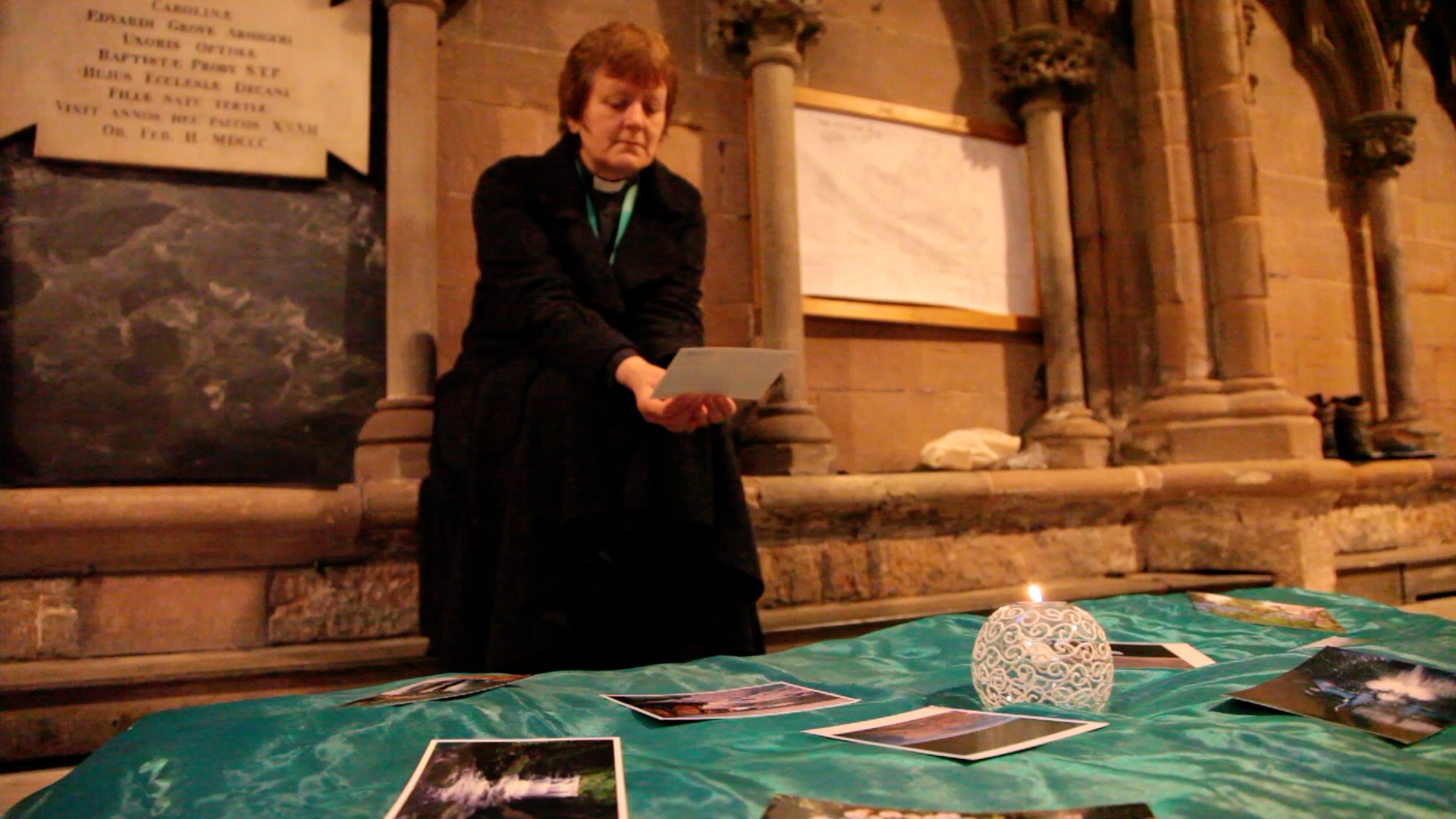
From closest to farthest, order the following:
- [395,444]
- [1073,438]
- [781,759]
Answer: [781,759] < [395,444] < [1073,438]

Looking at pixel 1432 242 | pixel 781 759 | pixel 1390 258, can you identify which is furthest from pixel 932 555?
pixel 1432 242

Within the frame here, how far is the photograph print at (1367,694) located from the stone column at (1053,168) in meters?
2.14

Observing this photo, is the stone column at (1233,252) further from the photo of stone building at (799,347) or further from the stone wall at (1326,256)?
the stone wall at (1326,256)

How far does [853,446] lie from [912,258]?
688 millimetres

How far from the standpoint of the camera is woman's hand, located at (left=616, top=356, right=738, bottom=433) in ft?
5.28

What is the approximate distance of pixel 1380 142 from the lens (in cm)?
404

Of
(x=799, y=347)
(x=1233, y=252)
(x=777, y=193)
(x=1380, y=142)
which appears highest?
(x=1380, y=142)

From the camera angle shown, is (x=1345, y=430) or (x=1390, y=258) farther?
(x=1390, y=258)

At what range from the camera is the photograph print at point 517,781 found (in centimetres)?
74

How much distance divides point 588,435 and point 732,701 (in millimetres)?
692

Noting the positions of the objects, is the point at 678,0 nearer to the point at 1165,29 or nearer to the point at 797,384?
the point at 797,384

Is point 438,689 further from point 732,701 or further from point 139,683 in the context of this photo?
point 139,683

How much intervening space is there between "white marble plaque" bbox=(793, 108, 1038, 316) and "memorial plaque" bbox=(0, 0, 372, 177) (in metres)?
1.35

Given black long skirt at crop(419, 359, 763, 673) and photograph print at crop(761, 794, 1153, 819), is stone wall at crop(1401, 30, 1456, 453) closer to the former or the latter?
black long skirt at crop(419, 359, 763, 673)
